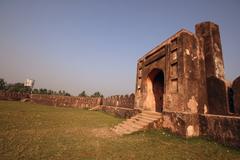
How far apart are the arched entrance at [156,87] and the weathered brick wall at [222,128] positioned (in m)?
5.00

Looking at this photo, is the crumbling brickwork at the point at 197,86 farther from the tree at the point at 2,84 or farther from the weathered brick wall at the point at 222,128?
the tree at the point at 2,84

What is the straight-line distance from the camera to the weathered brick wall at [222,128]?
4.94 meters

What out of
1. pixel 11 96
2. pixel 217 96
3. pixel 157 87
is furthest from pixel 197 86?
pixel 11 96

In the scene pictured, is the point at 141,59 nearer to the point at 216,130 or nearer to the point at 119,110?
the point at 119,110

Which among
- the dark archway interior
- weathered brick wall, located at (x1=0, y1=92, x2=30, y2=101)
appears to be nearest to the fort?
the dark archway interior

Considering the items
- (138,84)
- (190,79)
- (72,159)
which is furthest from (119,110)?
(72,159)

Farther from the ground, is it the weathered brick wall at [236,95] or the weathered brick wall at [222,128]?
the weathered brick wall at [236,95]

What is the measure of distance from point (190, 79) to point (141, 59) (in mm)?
5807

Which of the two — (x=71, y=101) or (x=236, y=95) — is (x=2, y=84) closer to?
(x=71, y=101)

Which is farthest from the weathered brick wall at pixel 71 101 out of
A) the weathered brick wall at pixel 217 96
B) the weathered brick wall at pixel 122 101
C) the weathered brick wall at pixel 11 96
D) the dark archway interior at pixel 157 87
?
the weathered brick wall at pixel 217 96

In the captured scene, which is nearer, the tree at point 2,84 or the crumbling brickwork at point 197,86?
the crumbling brickwork at point 197,86

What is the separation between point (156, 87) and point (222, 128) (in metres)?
6.29

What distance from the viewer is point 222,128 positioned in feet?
17.7

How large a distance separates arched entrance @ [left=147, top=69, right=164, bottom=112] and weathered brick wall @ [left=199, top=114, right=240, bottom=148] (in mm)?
4996
